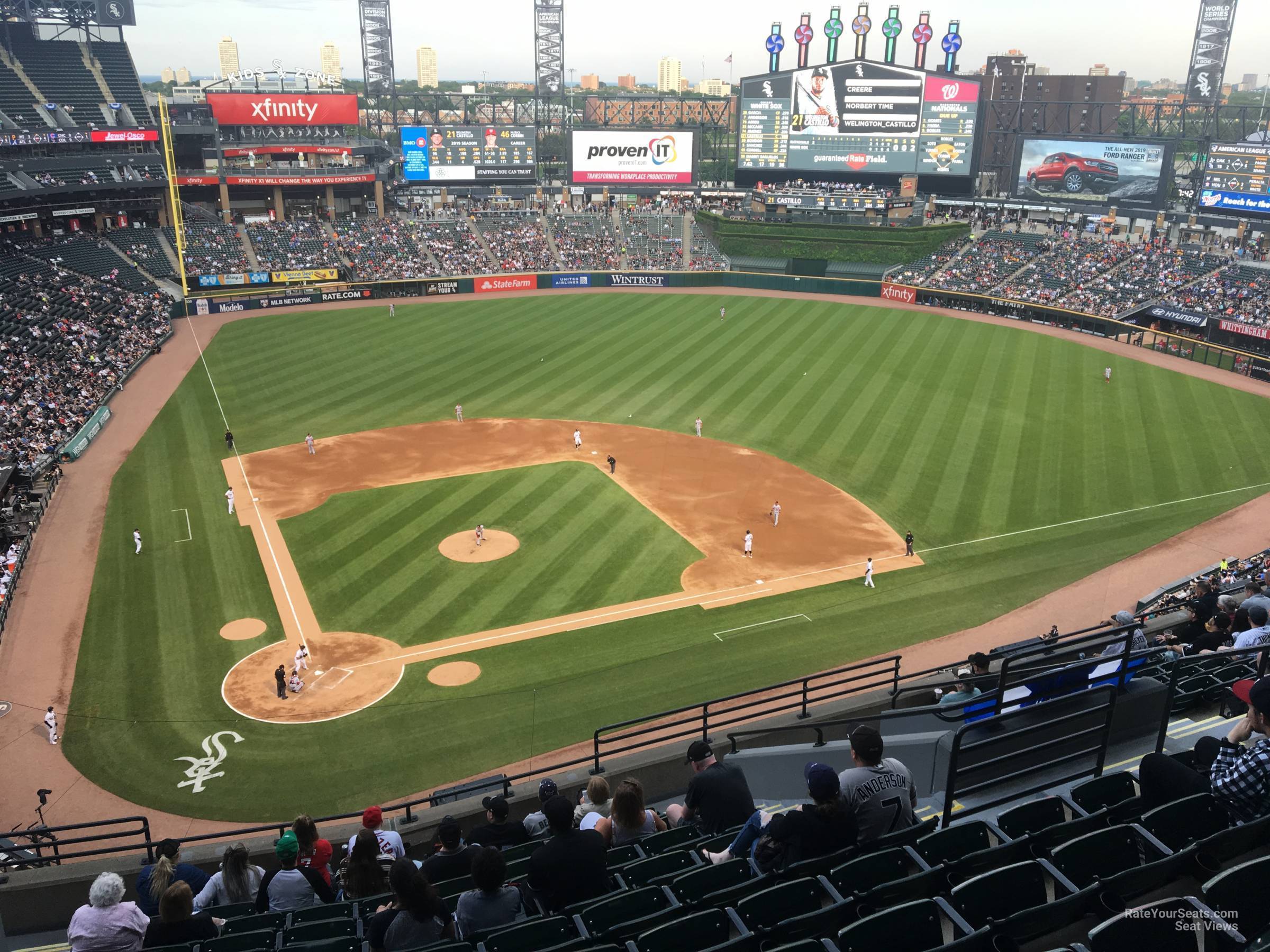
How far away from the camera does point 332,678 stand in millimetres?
23984

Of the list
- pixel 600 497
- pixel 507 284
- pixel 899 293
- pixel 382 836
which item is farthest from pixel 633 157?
pixel 382 836

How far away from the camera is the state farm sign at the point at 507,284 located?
7250 cm

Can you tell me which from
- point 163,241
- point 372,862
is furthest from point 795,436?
point 163,241

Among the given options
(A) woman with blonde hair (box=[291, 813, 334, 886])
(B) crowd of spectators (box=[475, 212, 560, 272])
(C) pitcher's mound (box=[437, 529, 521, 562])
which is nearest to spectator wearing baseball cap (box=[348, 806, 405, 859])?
(A) woman with blonde hair (box=[291, 813, 334, 886])

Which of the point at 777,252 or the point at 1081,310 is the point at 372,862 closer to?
the point at 1081,310

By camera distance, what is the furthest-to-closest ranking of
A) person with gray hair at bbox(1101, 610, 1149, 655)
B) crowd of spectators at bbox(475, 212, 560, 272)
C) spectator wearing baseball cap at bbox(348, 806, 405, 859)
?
crowd of spectators at bbox(475, 212, 560, 272)
person with gray hair at bbox(1101, 610, 1149, 655)
spectator wearing baseball cap at bbox(348, 806, 405, 859)

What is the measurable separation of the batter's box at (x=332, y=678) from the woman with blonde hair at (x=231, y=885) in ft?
47.3

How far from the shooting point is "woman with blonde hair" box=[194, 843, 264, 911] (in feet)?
30.6

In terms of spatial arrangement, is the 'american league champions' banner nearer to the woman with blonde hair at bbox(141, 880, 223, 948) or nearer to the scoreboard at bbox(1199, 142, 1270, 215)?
the scoreboard at bbox(1199, 142, 1270, 215)

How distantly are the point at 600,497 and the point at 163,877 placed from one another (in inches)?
1049

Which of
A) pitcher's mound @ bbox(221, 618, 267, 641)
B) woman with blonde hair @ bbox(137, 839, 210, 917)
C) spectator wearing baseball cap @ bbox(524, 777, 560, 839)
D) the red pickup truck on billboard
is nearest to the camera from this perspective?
woman with blonde hair @ bbox(137, 839, 210, 917)

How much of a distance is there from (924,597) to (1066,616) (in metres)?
3.85

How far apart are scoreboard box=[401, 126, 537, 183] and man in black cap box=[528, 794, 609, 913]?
7960cm

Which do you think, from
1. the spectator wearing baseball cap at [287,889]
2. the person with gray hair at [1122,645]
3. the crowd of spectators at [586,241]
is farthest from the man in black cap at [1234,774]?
the crowd of spectators at [586,241]
